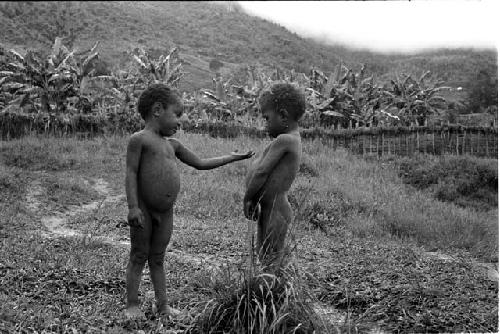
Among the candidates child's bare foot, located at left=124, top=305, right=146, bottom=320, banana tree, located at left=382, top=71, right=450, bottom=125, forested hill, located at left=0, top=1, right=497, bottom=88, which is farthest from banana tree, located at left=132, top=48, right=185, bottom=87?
child's bare foot, located at left=124, top=305, right=146, bottom=320

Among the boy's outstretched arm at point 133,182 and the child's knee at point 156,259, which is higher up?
the boy's outstretched arm at point 133,182

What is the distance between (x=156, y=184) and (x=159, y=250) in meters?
0.46

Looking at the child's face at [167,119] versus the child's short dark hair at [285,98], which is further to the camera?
the child's short dark hair at [285,98]

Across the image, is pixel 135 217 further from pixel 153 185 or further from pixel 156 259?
pixel 156 259

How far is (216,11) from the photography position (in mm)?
40250

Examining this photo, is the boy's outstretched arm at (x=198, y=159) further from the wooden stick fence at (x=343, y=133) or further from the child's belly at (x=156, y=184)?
the wooden stick fence at (x=343, y=133)

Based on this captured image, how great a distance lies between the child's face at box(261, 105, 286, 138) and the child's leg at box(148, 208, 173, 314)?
892mm

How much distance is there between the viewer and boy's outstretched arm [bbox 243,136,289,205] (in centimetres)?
360

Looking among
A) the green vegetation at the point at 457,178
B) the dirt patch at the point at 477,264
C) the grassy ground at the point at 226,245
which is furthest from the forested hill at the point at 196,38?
the dirt patch at the point at 477,264

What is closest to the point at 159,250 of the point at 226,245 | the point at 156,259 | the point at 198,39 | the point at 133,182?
the point at 156,259

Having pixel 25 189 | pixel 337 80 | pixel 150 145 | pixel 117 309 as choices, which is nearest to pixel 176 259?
pixel 117 309

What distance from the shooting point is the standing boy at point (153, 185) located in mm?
3445

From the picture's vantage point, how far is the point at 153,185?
11.4 feet

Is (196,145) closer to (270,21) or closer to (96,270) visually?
(96,270)
